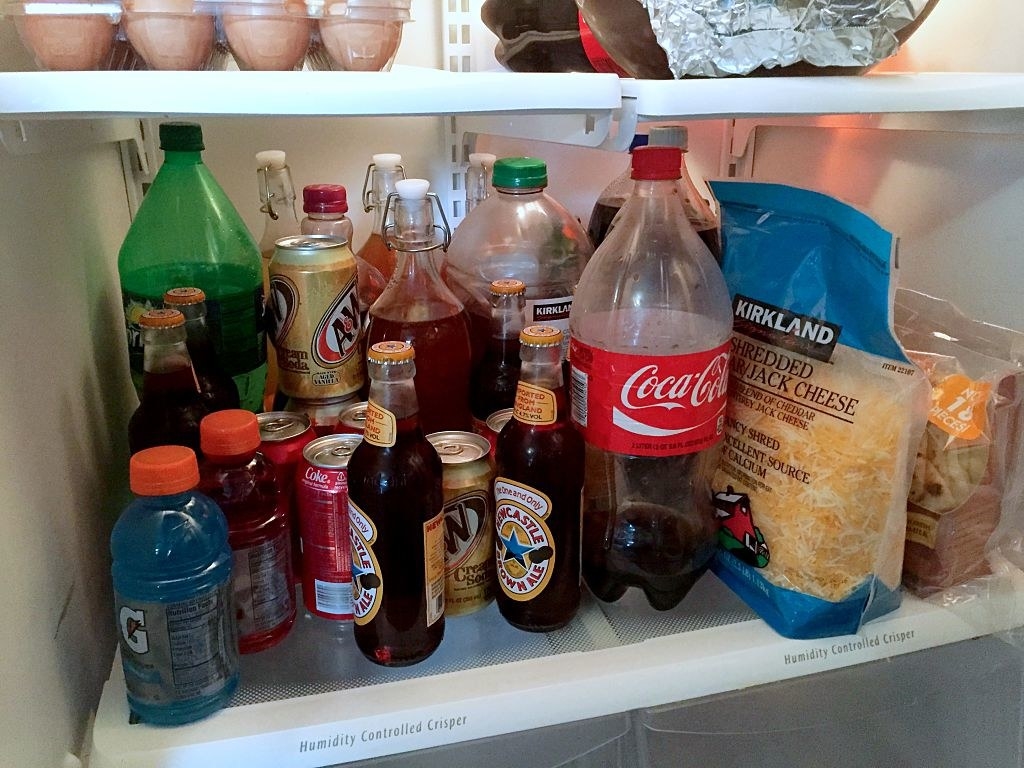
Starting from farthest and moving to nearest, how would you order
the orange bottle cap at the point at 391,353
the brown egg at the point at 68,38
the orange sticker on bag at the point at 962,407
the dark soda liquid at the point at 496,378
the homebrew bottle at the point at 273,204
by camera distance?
the homebrew bottle at the point at 273,204, the dark soda liquid at the point at 496,378, the orange sticker on bag at the point at 962,407, the orange bottle cap at the point at 391,353, the brown egg at the point at 68,38

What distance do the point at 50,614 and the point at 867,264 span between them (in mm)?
738

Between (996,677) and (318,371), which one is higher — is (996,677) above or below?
below

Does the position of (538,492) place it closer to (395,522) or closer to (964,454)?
(395,522)

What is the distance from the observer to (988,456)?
765 millimetres

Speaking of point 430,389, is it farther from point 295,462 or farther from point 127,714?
point 127,714

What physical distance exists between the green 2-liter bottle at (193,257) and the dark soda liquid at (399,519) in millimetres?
251

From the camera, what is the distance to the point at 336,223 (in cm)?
97

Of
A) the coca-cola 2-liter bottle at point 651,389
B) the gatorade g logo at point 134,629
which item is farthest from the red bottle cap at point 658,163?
the gatorade g logo at point 134,629

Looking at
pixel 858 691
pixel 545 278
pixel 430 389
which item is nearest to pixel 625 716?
pixel 858 691

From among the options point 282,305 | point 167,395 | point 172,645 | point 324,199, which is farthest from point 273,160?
point 172,645

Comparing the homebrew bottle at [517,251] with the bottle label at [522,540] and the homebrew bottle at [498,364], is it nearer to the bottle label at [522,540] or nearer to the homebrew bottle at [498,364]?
the homebrew bottle at [498,364]

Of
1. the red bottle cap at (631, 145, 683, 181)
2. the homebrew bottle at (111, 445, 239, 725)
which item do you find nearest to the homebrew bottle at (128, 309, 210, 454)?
the homebrew bottle at (111, 445, 239, 725)

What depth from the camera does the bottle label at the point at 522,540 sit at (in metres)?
0.70

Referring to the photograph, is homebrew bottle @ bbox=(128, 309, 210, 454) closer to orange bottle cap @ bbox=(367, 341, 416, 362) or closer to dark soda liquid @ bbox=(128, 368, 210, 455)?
dark soda liquid @ bbox=(128, 368, 210, 455)
